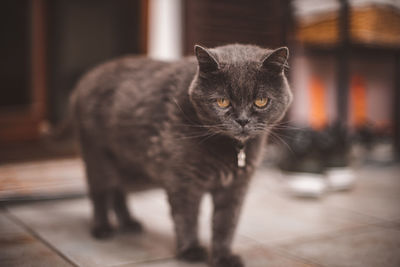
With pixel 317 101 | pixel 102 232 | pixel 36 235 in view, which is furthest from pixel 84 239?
pixel 317 101

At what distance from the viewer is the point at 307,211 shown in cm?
213

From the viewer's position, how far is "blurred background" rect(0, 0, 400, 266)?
8.93 feet

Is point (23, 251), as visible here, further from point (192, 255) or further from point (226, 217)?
point (226, 217)

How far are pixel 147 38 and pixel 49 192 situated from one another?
1292mm

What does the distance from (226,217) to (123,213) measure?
600 mm

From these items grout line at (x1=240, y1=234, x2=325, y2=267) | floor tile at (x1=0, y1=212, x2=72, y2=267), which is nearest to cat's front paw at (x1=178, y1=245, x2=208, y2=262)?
grout line at (x1=240, y1=234, x2=325, y2=267)

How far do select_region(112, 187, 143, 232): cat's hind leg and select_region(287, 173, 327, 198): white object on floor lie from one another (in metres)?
0.96

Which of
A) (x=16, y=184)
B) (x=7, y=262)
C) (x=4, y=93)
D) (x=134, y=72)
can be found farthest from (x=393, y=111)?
(x=4, y=93)

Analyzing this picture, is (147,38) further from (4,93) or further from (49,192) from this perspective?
(4,93)

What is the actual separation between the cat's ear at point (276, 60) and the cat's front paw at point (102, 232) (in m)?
0.99

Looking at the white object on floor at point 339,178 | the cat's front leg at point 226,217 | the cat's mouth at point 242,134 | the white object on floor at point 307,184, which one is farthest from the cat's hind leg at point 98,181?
the white object on floor at point 339,178

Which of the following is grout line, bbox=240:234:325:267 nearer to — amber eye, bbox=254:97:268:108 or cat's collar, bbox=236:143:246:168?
cat's collar, bbox=236:143:246:168

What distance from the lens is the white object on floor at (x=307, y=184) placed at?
2303 mm

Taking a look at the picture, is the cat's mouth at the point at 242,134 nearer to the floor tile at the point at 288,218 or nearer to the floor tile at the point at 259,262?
the floor tile at the point at 259,262
